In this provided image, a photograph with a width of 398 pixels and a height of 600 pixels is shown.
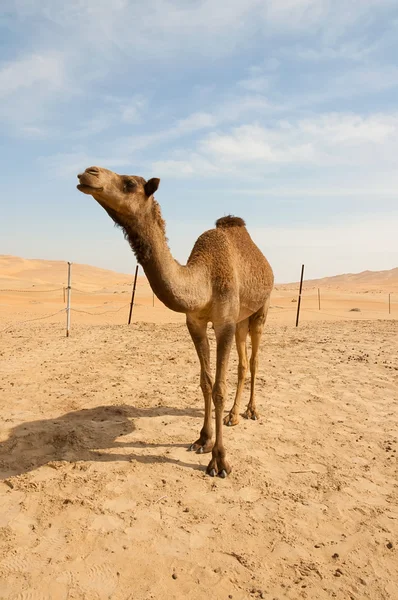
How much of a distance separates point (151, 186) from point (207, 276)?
1.24m

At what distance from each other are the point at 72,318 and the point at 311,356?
13118 millimetres

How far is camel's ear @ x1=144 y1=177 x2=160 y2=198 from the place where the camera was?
3739 mm

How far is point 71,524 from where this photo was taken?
3.50 meters

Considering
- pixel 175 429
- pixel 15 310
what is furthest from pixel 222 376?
pixel 15 310

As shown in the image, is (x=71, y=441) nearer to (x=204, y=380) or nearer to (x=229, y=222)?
(x=204, y=380)

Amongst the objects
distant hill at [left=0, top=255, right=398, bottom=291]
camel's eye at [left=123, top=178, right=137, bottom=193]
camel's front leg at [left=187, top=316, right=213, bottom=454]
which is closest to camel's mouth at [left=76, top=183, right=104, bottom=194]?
camel's eye at [left=123, top=178, right=137, bottom=193]

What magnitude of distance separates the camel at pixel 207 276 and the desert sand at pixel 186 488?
0.57m

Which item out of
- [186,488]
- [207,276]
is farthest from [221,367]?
[186,488]

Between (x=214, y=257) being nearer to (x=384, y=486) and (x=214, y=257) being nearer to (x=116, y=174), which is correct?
(x=116, y=174)

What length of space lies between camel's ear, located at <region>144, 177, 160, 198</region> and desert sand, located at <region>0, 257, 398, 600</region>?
2.77m

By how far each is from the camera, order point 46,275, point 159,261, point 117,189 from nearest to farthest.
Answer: point 117,189 < point 159,261 < point 46,275

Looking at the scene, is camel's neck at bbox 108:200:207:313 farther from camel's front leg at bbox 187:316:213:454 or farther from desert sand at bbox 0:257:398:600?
desert sand at bbox 0:257:398:600

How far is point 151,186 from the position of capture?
3.77 m

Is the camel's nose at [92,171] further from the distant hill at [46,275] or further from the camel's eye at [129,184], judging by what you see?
the distant hill at [46,275]
